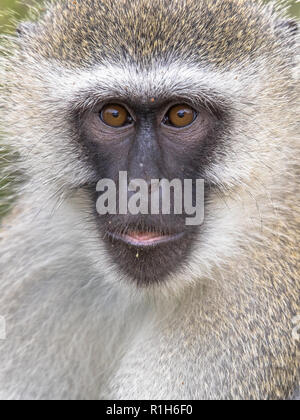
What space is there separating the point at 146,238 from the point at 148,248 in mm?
44

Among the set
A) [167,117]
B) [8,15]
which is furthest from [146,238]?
[8,15]

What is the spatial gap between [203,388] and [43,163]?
1.31 meters

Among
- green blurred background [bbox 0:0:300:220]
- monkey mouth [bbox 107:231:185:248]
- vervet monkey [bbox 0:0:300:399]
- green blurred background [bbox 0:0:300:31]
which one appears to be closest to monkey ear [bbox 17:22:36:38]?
vervet monkey [bbox 0:0:300:399]

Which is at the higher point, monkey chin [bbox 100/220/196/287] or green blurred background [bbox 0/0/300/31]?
green blurred background [bbox 0/0/300/31]

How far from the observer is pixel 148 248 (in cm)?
316

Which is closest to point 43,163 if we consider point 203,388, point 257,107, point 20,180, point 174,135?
point 20,180

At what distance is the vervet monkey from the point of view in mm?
3160

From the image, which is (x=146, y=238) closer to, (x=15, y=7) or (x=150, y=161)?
(x=150, y=161)

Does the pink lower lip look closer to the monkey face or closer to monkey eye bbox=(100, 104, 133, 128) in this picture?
the monkey face

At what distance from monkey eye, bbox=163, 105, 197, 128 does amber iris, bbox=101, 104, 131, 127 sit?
175 millimetres

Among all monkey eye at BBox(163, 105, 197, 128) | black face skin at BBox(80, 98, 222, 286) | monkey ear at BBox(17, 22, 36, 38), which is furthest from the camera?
monkey ear at BBox(17, 22, 36, 38)

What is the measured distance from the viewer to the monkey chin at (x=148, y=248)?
3133 millimetres

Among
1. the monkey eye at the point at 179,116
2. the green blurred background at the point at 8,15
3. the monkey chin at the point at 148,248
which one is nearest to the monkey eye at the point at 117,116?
the monkey eye at the point at 179,116

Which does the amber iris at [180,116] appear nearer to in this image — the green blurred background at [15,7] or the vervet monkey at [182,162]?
the vervet monkey at [182,162]
